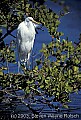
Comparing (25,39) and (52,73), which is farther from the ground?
(25,39)

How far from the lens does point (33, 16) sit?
11.8 m

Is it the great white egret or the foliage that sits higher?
the great white egret

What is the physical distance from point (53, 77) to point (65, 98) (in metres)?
0.66

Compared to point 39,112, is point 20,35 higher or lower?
higher

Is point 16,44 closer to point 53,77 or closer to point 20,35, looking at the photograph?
point 20,35

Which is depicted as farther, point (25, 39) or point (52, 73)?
point (25, 39)

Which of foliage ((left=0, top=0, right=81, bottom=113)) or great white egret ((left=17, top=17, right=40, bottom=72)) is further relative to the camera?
great white egret ((left=17, top=17, right=40, bottom=72))

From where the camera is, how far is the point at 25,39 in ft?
41.4

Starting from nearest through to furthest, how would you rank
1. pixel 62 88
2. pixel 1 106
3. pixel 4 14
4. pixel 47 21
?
pixel 62 88 → pixel 47 21 → pixel 4 14 → pixel 1 106

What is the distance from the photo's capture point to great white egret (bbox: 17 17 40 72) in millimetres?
12164

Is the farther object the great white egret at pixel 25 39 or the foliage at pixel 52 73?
the great white egret at pixel 25 39

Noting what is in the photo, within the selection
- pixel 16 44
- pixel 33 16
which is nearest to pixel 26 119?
pixel 16 44

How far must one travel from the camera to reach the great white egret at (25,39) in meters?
12.2

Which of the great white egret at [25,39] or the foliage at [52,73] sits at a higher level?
the great white egret at [25,39]
